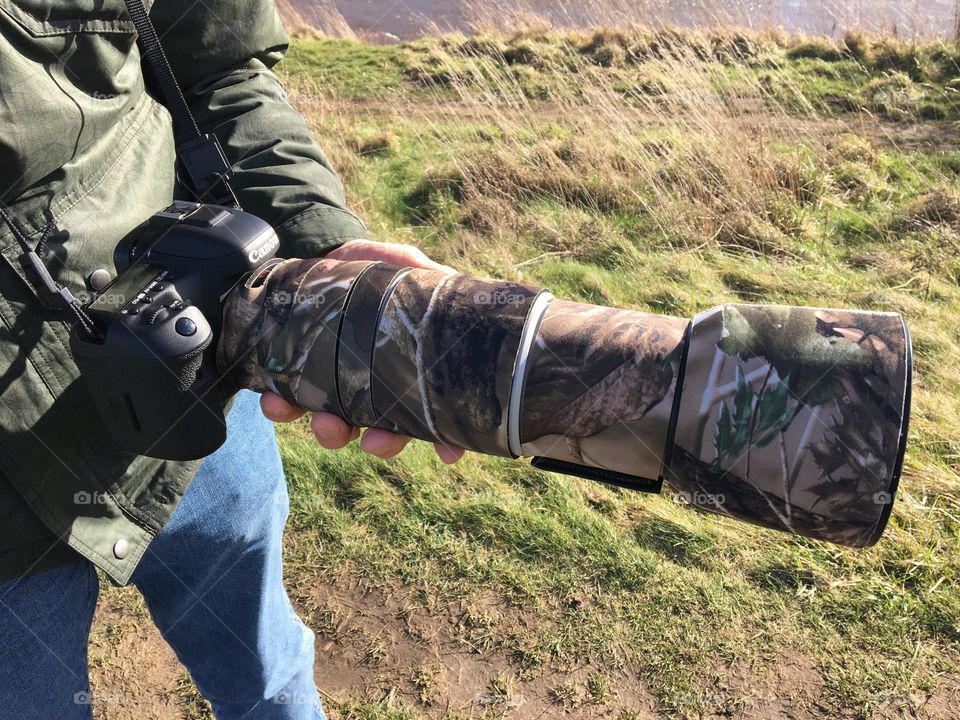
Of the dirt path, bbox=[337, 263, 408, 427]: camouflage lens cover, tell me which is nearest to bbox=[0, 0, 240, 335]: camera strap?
bbox=[337, 263, 408, 427]: camouflage lens cover

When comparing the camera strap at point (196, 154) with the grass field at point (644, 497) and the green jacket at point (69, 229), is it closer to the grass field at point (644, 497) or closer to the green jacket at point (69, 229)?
the green jacket at point (69, 229)

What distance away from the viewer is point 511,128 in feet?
18.9

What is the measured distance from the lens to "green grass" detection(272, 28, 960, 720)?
238 cm

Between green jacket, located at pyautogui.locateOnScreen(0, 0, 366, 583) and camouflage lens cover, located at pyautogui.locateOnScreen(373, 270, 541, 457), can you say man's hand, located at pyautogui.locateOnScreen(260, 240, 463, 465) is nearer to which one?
camouflage lens cover, located at pyautogui.locateOnScreen(373, 270, 541, 457)

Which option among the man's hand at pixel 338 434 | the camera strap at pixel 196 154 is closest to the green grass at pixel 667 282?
the man's hand at pixel 338 434

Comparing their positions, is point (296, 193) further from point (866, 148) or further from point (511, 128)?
point (866, 148)

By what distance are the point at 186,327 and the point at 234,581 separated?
62 cm

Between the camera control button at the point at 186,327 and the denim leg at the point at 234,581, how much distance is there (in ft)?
1.34

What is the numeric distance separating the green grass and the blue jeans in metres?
0.75

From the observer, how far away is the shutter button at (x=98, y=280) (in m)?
1.16

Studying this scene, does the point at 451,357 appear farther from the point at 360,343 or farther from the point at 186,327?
the point at 186,327

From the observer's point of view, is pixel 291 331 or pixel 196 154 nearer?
pixel 291 331

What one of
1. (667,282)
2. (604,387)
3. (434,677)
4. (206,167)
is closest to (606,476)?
(604,387)

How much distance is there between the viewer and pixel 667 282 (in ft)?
13.7
